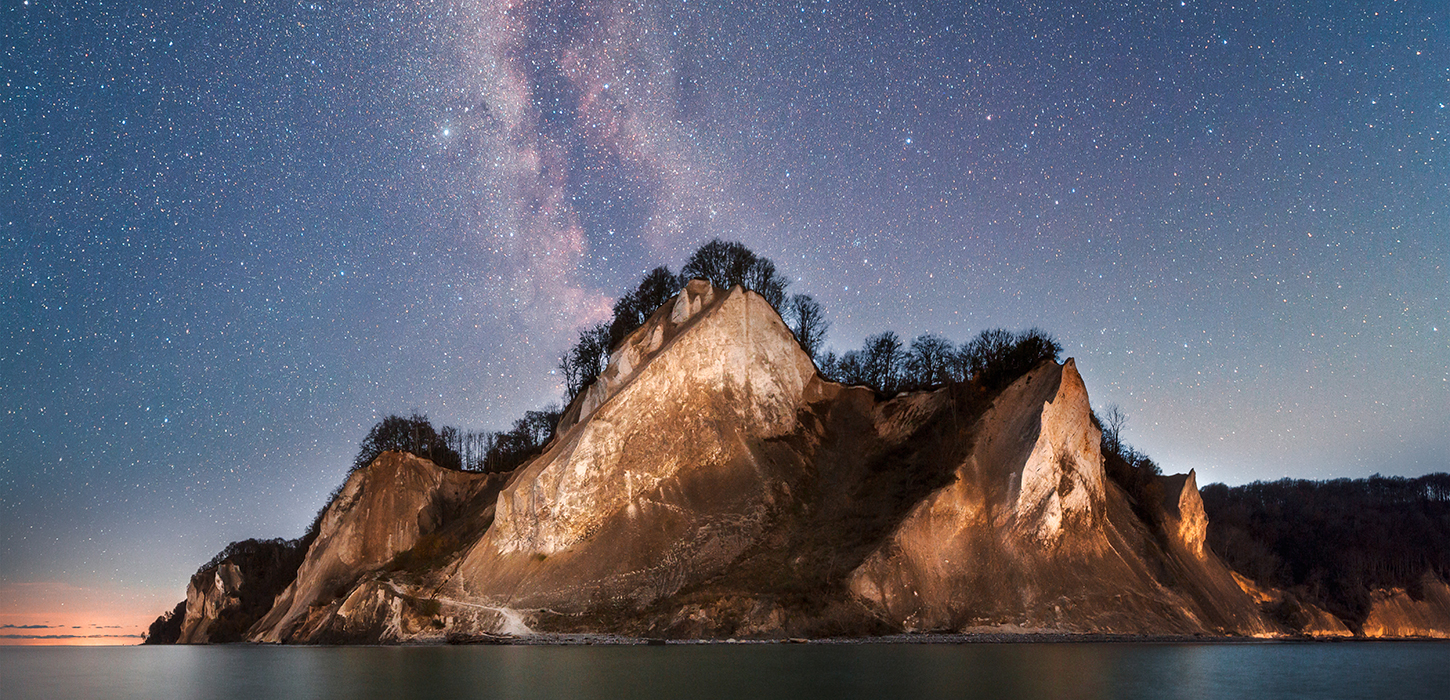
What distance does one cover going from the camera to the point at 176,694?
72.6ft

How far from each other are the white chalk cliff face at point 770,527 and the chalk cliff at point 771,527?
0.14m

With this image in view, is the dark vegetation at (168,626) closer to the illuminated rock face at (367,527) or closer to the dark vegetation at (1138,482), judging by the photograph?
the illuminated rock face at (367,527)

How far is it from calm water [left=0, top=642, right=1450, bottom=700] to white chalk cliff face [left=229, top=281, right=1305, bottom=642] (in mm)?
8534

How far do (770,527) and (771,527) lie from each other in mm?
64

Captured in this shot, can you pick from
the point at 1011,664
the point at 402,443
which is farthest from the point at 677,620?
the point at 402,443

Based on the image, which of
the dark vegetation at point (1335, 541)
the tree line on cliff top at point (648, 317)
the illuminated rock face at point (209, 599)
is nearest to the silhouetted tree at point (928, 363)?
the tree line on cliff top at point (648, 317)

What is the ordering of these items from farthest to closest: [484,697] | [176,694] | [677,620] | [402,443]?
[402,443], [677,620], [176,694], [484,697]

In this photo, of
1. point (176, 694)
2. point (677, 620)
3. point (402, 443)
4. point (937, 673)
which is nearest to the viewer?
point (176, 694)

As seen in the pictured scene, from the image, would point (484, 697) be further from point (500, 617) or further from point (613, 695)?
point (500, 617)

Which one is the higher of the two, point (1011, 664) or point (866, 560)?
point (866, 560)

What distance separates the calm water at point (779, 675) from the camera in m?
19.9

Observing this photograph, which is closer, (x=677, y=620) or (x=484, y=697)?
(x=484, y=697)

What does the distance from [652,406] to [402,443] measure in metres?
28.0

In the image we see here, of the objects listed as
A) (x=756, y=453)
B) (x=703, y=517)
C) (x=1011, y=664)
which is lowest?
(x=1011, y=664)
